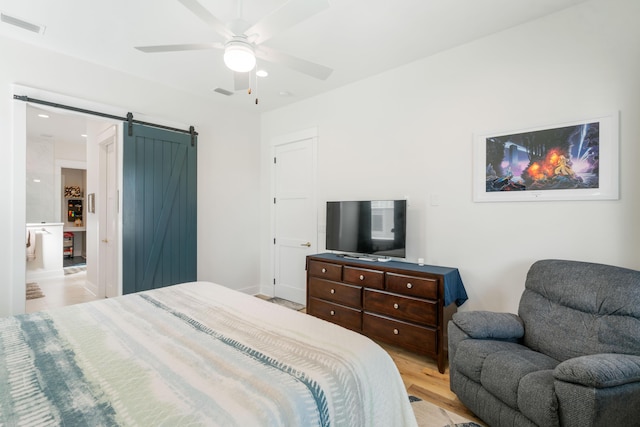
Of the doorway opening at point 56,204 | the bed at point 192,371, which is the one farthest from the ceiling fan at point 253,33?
the doorway opening at point 56,204

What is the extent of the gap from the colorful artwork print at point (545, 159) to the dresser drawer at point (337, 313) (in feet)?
5.63

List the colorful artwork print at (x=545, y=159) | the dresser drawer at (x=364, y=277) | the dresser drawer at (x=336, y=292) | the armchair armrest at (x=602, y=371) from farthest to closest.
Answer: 1. the dresser drawer at (x=336, y=292)
2. the dresser drawer at (x=364, y=277)
3. the colorful artwork print at (x=545, y=159)
4. the armchair armrest at (x=602, y=371)

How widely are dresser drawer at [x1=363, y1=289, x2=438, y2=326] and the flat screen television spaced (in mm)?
459

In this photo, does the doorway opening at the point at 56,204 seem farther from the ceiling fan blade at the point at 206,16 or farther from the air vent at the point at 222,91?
the ceiling fan blade at the point at 206,16

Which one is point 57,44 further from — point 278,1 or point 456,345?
point 456,345

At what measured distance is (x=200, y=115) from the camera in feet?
13.4

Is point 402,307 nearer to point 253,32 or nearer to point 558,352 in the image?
point 558,352

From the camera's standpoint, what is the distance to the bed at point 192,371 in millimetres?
892

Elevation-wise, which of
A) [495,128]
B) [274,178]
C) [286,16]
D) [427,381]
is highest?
[286,16]

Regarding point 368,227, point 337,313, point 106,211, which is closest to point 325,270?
point 337,313

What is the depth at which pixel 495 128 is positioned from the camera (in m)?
2.63

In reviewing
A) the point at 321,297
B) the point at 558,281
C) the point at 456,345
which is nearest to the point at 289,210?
the point at 321,297

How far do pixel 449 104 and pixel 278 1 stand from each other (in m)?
1.77

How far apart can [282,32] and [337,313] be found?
262 cm
